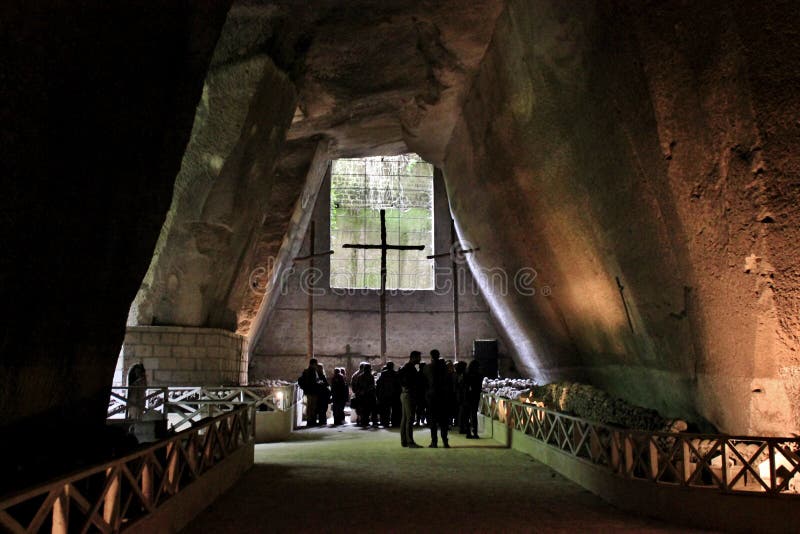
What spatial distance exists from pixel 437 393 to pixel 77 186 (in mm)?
7347

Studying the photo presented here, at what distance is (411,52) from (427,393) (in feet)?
21.9

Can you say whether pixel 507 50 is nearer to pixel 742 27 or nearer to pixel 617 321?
pixel 617 321

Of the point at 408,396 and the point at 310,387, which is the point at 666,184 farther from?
the point at 310,387

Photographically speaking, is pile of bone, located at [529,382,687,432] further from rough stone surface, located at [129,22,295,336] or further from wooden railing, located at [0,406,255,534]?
rough stone surface, located at [129,22,295,336]

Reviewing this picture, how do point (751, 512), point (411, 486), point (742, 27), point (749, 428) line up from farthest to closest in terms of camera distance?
point (411, 486), point (749, 428), point (742, 27), point (751, 512)

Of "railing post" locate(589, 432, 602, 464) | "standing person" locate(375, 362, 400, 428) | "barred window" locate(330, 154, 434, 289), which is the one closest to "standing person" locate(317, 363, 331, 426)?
"standing person" locate(375, 362, 400, 428)

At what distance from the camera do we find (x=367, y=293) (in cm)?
2345

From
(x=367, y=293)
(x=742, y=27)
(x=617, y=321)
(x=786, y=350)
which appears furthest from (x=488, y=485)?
(x=367, y=293)

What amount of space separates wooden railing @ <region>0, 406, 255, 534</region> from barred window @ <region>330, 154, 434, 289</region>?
17.0 metres

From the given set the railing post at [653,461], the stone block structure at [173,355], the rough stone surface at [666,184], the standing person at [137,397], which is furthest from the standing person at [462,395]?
the railing post at [653,461]

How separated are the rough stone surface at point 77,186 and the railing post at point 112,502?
0.60 metres

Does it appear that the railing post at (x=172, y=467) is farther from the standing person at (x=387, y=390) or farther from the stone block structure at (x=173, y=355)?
the standing person at (x=387, y=390)

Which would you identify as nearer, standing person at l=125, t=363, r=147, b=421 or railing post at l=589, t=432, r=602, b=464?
railing post at l=589, t=432, r=602, b=464

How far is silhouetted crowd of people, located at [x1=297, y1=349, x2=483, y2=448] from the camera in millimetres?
10953
